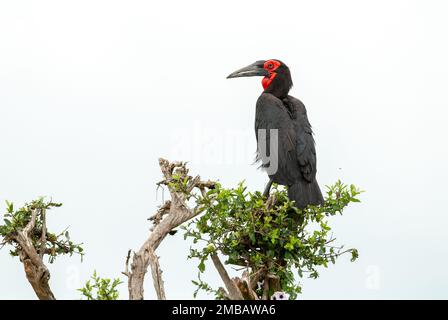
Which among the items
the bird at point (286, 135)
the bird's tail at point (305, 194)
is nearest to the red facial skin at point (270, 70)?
the bird at point (286, 135)

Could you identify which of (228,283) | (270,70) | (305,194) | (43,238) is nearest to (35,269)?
(43,238)

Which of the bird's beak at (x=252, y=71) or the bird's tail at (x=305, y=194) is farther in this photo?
the bird's beak at (x=252, y=71)

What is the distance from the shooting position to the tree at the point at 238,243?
8656 millimetres

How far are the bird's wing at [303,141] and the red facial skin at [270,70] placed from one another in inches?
20.2

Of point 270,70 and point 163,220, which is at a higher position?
point 270,70

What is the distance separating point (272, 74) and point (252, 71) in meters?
0.36

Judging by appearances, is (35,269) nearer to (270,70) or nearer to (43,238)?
(43,238)

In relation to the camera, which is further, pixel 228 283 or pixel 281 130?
pixel 281 130

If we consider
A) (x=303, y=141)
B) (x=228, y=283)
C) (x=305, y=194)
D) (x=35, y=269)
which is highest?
(x=303, y=141)

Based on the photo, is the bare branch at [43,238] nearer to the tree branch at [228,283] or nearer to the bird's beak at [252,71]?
the tree branch at [228,283]

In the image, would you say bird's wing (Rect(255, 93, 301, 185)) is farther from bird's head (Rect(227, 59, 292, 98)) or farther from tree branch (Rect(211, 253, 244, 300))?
tree branch (Rect(211, 253, 244, 300))

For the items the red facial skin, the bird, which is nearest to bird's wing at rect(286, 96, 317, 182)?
the bird

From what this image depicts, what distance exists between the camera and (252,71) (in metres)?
10.8
